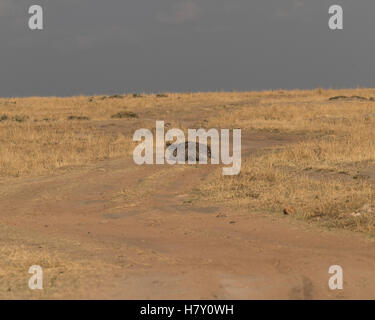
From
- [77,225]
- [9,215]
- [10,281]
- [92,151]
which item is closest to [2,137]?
[92,151]

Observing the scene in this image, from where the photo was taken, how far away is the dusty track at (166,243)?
6969 millimetres

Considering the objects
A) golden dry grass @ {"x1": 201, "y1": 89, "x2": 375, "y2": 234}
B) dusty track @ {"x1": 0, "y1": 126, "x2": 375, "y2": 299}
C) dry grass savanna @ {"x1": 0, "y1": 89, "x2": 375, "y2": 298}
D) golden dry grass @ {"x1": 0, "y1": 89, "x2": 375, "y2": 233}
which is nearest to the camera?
dusty track @ {"x1": 0, "y1": 126, "x2": 375, "y2": 299}

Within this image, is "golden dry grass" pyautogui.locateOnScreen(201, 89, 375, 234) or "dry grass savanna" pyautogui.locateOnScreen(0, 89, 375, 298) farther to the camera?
"golden dry grass" pyautogui.locateOnScreen(201, 89, 375, 234)

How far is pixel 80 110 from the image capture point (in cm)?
3089

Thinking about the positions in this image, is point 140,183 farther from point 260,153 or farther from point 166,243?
point 166,243

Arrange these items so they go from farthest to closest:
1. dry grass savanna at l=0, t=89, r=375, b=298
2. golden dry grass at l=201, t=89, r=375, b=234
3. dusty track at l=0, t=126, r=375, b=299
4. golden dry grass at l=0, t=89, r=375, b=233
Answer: golden dry grass at l=0, t=89, r=375, b=233 < golden dry grass at l=201, t=89, r=375, b=234 < dry grass savanna at l=0, t=89, r=375, b=298 < dusty track at l=0, t=126, r=375, b=299

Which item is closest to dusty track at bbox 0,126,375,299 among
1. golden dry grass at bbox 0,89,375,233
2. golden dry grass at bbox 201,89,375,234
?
golden dry grass at bbox 201,89,375,234

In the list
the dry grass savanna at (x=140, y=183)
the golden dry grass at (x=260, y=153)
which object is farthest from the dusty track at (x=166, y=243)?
the golden dry grass at (x=260, y=153)

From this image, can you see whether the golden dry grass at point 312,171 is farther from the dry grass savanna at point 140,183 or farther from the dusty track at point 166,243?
the dusty track at point 166,243

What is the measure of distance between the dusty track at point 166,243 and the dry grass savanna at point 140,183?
0.05 meters

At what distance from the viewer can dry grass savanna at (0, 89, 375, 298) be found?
8832 millimetres

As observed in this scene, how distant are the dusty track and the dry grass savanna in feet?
0.17

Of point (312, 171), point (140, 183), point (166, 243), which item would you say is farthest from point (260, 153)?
point (166, 243)

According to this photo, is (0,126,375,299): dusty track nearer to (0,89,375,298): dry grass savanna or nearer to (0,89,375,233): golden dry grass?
(0,89,375,298): dry grass savanna
